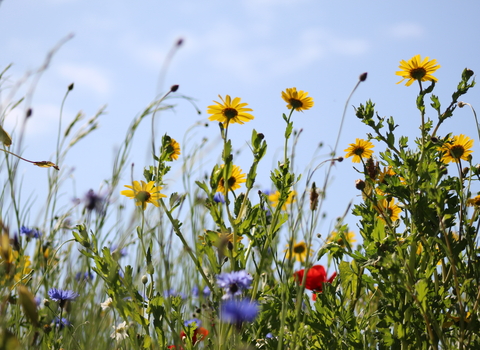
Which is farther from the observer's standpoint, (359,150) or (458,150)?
(359,150)

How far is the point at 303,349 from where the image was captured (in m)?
1.59

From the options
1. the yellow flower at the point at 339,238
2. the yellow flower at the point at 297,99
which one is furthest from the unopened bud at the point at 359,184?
the yellow flower at the point at 297,99

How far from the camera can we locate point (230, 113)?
5.59ft

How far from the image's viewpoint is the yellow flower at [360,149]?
1890mm

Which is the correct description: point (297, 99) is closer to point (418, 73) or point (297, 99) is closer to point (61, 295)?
point (418, 73)

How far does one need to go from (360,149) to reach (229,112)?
0.59 meters

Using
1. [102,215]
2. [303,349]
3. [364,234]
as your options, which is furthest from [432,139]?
[102,215]

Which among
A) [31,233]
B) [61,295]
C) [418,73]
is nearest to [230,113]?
[418,73]

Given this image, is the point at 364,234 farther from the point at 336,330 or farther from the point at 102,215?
the point at 102,215

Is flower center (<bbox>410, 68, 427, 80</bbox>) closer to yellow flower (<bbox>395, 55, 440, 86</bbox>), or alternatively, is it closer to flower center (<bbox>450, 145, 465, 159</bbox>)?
yellow flower (<bbox>395, 55, 440, 86</bbox>)

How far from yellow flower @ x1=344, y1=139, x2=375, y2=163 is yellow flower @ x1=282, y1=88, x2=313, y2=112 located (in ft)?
0.84

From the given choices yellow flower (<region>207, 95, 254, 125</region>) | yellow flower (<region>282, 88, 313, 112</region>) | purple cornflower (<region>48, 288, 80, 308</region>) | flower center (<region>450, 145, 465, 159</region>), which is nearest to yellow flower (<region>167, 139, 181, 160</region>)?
yellow flower (<region>207, 95, 254, 125</region>)

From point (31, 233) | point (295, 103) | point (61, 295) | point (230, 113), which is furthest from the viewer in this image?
point (31, 233)

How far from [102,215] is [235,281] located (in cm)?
94
